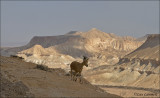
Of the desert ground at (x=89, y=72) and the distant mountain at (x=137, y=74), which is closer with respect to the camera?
the desert ground at (x=89, y=72)

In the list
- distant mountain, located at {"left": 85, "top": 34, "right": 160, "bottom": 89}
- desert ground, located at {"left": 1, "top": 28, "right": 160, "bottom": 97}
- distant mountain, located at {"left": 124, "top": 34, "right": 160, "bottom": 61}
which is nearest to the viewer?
desert ground, located at {"left": 1, "top": 28, "right": 160, "bottom": 97}

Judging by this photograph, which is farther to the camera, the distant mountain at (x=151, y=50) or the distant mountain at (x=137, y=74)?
the distant mountain at (x=151, y=50)

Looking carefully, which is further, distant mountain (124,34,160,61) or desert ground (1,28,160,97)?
distant mountain (124,34,160,61)

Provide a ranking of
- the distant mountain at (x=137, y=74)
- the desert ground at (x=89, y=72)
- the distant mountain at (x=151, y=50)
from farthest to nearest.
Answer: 1. the distant mountain at (x=151, y=50)
2. the distant mountain at (x=137, y=74)
3. the desert ground at (x=89, y=72)

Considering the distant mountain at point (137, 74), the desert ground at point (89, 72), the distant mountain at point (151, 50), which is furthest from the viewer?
the distant mountain at point (151, 50)

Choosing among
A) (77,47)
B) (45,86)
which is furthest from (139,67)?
(77,47)

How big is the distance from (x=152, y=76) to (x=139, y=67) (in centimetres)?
1326

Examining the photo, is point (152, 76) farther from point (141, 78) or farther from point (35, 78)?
point (35, 78)

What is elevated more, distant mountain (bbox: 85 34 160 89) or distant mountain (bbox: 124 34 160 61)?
distant mountain (bbox: 124 34 160 61)

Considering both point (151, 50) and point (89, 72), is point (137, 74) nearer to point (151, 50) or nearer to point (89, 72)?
point (151, 50)

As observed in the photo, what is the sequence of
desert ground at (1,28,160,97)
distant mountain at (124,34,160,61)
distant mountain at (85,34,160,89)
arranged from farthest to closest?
1. distant mountain at (124,34,160,61)
2. distant mountain at (85,34,160,89)
3. desert ground at (1,28,160,97)

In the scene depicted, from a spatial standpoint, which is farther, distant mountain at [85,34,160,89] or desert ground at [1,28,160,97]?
distant mountain at [85,34,160,89]

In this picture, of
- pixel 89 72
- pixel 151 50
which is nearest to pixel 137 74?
pixel 151 50

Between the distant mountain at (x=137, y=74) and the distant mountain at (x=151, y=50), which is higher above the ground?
the distant mountain at (x=151, y=50)
